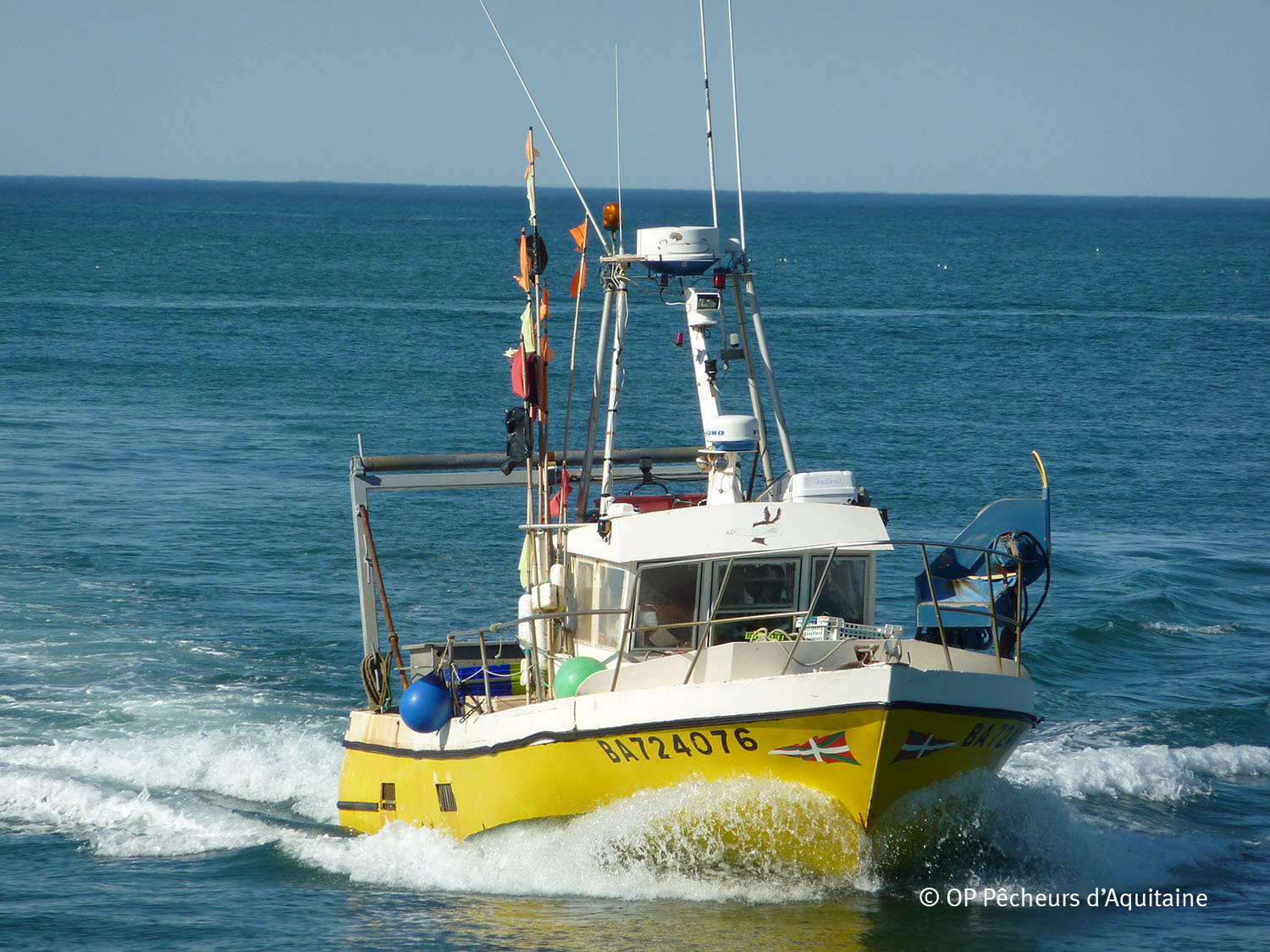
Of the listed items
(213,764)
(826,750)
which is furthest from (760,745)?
(213,764)

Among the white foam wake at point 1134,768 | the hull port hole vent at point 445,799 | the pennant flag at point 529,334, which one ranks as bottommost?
the white foam wake at point 1134,768

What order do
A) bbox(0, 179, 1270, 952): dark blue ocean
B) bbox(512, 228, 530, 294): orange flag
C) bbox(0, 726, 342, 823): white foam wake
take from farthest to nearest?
bbox(0, 726, 342, 823): white foam wake → bbox(512, 228, 530, 294): orange flag → bbox(0, 179, 1270, 952): dark blue ocean

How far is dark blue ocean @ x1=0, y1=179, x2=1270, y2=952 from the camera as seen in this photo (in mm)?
10805

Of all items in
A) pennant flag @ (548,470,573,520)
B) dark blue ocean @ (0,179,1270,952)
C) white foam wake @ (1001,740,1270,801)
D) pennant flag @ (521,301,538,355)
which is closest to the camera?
dark blue ocean @ (0,179,1270,952)

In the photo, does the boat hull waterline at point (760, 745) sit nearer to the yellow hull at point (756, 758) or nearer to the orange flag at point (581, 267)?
the yellow hull at point (756, 758)

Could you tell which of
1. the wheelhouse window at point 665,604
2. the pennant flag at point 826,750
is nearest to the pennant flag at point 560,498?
the wheelhouse window at point 665,604

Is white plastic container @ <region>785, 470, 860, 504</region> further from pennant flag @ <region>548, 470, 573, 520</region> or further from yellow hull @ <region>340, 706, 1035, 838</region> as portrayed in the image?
pennant flag @ <region>548, 470, 573, 520</region>

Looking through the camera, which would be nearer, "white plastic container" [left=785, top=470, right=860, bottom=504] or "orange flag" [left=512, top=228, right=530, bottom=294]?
"white plastic container" [left=785, top=470, right=860, bottom=504]

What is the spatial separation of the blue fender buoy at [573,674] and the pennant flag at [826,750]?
→ 1.82 metres

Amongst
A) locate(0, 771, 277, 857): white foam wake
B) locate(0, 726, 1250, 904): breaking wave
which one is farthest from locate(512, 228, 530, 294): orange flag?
locate(0, 771, 277, 857): white foam wake

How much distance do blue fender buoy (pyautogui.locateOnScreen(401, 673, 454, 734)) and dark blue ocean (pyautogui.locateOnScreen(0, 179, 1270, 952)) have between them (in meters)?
1.11

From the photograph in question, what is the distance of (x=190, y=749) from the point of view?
15.7 m

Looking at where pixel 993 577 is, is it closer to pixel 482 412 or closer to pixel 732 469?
pixel 732 469

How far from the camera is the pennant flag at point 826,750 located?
9883mm
